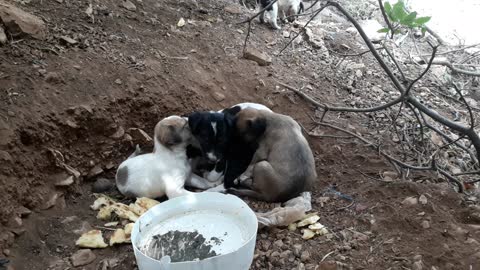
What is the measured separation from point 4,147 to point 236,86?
8.68ft

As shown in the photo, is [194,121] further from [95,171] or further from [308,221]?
[308,221]

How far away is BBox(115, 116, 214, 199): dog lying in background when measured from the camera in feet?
14.5

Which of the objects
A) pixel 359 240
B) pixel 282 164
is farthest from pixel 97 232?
pixel 359 240

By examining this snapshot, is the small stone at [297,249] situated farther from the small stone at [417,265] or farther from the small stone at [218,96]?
the small stone at [218,96]

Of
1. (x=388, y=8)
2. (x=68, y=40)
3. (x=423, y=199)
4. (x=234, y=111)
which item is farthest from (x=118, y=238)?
(x=388, y=8)

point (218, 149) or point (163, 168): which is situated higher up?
point (218, 149)

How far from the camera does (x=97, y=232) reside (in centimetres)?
386

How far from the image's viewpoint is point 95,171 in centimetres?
467

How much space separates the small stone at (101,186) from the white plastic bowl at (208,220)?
103 centimetres

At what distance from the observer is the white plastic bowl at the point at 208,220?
349 centimetres

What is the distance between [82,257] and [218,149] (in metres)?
1.67

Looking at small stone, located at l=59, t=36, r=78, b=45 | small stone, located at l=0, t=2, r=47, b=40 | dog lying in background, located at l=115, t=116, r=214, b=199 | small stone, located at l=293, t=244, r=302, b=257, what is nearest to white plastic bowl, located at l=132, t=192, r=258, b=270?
small stone, located at l=293, t=244, r=302, b=257

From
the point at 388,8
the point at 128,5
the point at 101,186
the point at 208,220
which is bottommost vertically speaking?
the point at 101,186

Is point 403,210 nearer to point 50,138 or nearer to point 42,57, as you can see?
point 50,138
